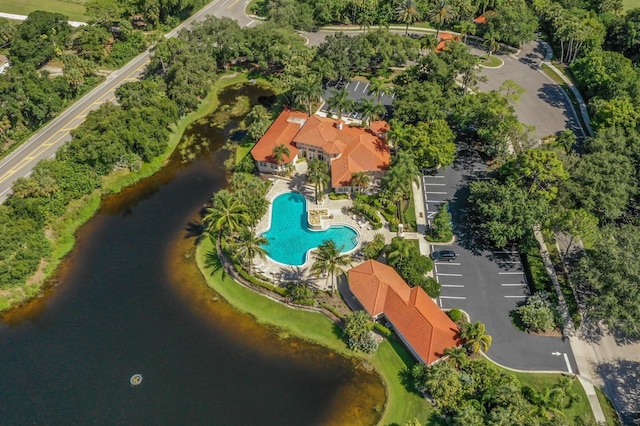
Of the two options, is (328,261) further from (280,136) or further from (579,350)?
(579,350)

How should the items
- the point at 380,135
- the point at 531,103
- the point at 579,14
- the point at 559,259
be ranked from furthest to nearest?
the point at 579,14 < the point at 531,103 < the point at 380,135 < the point at 559,259

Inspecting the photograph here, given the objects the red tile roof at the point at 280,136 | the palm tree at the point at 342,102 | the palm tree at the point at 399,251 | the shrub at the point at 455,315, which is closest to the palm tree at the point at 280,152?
the red tile roof at the point at 280,136

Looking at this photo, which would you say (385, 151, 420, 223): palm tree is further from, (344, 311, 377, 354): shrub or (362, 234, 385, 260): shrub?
(344, 311, 377, 354): shrub

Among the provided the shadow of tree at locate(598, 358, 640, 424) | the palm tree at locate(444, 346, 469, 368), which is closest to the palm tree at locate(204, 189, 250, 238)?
the palm tree at locate(444, 346, 469, 368)

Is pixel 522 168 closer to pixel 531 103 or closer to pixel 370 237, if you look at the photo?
pixel 370 237

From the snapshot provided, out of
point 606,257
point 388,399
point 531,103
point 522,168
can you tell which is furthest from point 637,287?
point 531,103
